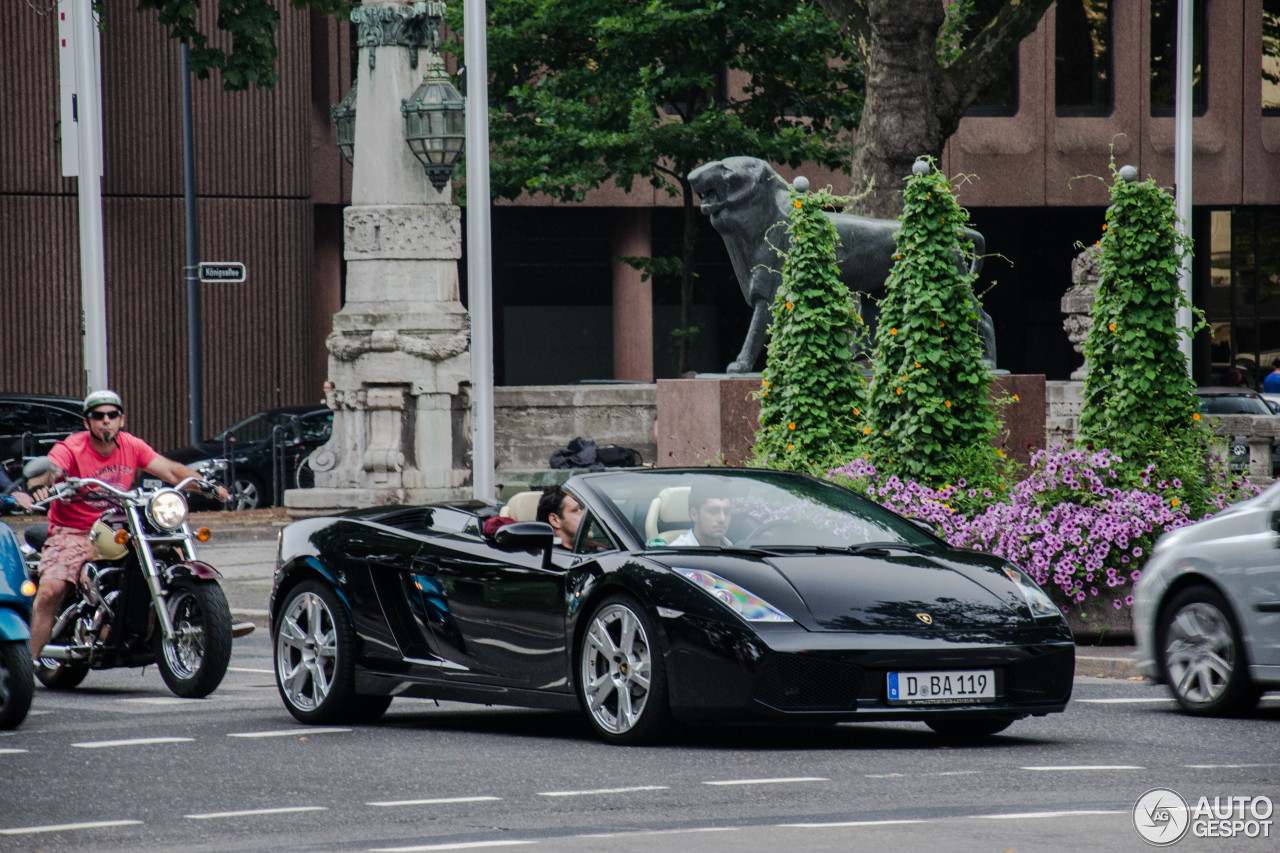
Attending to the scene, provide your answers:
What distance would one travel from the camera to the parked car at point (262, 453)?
28.5 metres

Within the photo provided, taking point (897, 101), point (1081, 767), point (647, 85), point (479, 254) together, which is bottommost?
point (1081, 767)

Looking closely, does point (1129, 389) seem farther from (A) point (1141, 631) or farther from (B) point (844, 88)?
(B) point (844, 88)

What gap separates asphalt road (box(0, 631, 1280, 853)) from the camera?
650 centimetres

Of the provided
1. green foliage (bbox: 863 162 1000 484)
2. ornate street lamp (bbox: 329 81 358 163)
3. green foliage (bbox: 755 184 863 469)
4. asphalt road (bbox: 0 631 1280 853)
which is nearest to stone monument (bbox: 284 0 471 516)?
ornate street lamp (bbox: 329 81 358 163)

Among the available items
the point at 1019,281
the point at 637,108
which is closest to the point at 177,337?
the point at 637,108

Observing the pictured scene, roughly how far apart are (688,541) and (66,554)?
3941 millimetres

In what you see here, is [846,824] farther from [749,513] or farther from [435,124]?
[435,124]

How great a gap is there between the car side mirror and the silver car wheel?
3.05 metres

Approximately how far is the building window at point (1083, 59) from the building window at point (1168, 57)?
100 cm

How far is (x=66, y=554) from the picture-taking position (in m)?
11.2

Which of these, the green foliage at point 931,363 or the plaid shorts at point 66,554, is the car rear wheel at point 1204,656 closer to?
the green foliage at point 931,363

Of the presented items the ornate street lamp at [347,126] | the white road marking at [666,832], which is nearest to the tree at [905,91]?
the ornate street lamp at [347,126]

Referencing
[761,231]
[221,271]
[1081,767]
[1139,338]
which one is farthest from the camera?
[221,271]

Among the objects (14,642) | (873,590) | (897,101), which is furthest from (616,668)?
(897,101)
